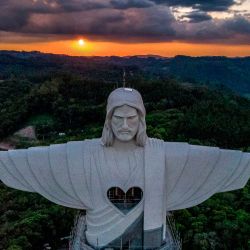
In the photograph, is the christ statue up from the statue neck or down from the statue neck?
→ down

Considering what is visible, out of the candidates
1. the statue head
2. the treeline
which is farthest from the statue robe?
the treeline

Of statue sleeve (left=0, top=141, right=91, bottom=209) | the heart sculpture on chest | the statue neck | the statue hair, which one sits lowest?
the heart sculpture on chest

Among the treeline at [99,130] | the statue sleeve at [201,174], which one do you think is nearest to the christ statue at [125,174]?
the statue sleeve at [201,174]

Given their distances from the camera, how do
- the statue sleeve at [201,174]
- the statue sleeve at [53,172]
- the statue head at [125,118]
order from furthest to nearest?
the statue sleeve at [201,174] < the statue sleeve at [53,172] < the statue head at [125,118]

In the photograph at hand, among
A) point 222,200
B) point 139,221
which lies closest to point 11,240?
point 139,221

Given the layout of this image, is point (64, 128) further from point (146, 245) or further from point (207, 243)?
point (146, 245)

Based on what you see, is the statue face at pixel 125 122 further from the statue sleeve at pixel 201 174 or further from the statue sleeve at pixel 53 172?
the statue sleeve at pixel 201 174

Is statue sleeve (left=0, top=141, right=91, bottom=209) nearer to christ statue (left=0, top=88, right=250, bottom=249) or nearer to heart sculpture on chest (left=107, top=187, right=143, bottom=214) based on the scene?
christ statue (left=0, top=88, right=250, bottom=249)
